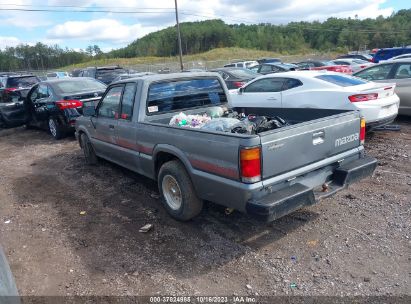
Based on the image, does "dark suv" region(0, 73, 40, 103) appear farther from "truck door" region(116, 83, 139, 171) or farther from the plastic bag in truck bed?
the plastic bag in truck bed

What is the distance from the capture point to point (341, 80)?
298 inches

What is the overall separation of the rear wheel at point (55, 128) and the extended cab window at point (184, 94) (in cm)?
545

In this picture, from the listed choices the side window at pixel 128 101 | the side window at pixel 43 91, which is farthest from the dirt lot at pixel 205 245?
the side window at pixel 43 91

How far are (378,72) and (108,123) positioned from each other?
23.8 feet

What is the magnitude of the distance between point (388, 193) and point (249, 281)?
2.66 m

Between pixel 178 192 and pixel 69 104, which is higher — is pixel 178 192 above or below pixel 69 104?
below

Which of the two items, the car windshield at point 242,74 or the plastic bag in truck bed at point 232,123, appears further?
the car windshield at point 242,74

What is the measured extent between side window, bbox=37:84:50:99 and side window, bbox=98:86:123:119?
182 inches

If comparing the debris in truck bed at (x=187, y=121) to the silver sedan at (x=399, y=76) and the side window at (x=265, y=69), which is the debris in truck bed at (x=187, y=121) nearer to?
the silver sedan at (x=399, y=76)

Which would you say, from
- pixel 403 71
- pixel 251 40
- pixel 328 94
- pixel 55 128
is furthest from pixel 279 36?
pixel 328 94

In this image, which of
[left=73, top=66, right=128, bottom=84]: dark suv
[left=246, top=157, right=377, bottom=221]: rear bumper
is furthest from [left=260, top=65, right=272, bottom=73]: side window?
[left=246, top=157, right=377, bottom=221]: rear bumper

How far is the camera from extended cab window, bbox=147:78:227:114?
4.88 m

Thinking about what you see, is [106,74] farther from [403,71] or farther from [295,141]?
[295,141]

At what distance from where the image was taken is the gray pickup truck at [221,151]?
10.7ft
